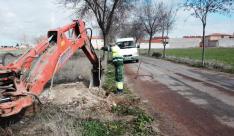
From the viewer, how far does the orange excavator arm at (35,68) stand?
6539 mm

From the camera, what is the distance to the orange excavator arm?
654 cm

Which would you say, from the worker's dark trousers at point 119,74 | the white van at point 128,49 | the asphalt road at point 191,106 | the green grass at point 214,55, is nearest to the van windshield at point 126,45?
the white van at point 128,49

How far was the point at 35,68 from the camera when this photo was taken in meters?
7.57

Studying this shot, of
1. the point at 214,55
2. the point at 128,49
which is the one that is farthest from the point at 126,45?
the point at 214,55

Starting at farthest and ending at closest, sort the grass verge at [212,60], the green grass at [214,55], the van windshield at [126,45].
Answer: the green grass at [214,55] → the van windshield at [126,45] → the grass verge at [212,60]

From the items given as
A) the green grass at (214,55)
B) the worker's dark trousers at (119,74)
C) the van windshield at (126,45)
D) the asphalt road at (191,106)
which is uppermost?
the van windshield at (126,45)

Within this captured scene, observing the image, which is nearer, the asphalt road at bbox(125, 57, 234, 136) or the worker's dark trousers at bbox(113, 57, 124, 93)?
the asphalt road at bbox(125, 57, 234, 136)

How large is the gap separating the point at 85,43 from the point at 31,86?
150 inches

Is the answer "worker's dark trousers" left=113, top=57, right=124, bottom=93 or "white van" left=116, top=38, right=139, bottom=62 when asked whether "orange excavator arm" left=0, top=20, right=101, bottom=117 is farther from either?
"white van" left=116, top=38, right=139, bottom=62

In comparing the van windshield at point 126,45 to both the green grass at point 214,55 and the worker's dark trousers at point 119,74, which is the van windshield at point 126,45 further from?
the worker's dark trousers at point 119,74

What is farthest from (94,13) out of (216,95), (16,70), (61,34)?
(16,70)

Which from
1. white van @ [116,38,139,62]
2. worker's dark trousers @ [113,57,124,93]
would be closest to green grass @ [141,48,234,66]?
white van @ [116,38,139,62]

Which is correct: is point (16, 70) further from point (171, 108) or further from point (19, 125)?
point (171, 108)

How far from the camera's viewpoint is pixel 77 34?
10391 millimetres
